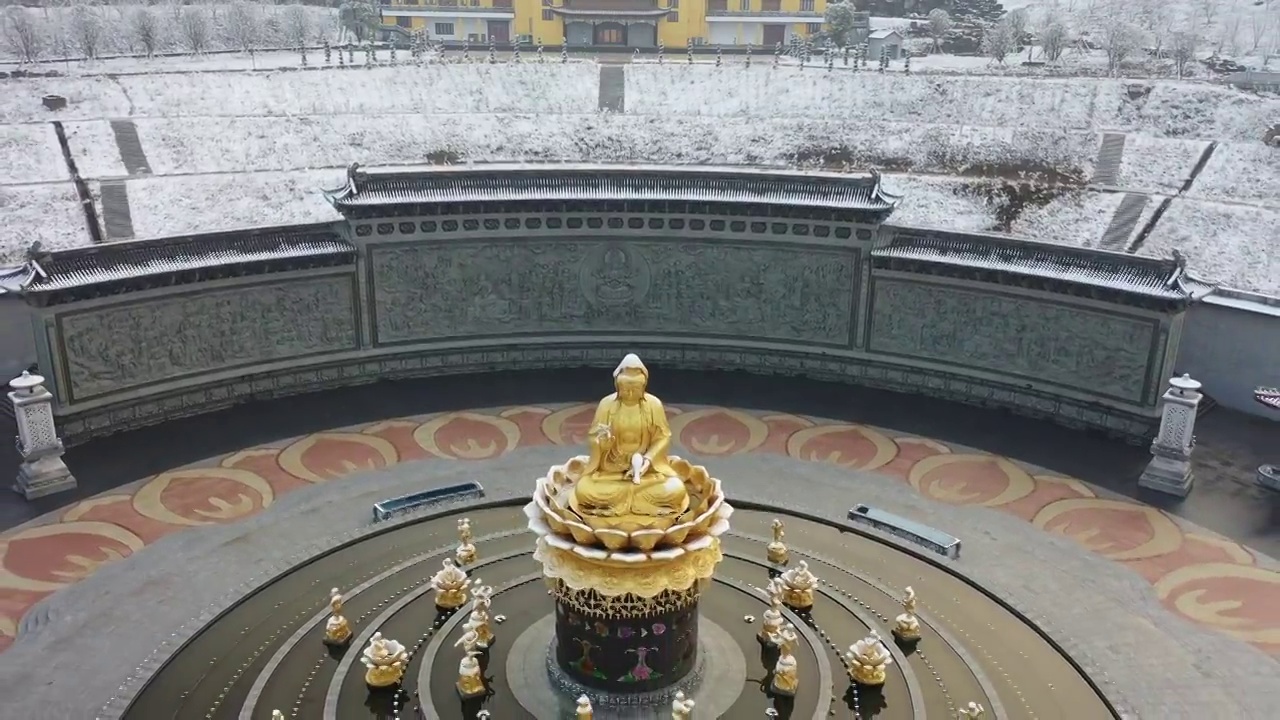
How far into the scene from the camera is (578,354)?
101 ft

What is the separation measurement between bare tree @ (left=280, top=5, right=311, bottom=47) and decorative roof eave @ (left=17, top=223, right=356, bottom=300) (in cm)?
6460

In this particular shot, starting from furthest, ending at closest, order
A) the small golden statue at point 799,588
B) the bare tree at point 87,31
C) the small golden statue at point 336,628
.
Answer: the bare tree at point 87,31
the small golden statue at point 799,588
the small golden statue at point 336,628

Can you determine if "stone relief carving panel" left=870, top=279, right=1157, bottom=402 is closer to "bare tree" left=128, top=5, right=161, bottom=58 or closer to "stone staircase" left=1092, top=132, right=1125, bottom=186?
"stone staircase" left=1092, top=132, right=1125, bottom=186

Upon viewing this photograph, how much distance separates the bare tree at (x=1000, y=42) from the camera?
75.7 metres

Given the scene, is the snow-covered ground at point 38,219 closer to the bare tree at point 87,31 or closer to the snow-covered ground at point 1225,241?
the bare tree at point 87,31

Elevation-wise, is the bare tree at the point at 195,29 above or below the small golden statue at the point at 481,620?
above

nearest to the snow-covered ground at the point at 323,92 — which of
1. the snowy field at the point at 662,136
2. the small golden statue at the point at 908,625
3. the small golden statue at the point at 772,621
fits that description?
the snowy field at the point at 662,136

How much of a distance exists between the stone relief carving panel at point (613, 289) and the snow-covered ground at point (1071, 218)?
1830cm

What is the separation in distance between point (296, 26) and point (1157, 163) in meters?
72.7

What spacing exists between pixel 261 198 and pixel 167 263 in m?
21.0

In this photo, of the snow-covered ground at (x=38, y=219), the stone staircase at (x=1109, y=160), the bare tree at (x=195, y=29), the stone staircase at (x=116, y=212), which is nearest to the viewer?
the snow-covered ground at (x=38, y=219)

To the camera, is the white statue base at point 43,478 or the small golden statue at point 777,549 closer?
the small golden statue at point 777,549

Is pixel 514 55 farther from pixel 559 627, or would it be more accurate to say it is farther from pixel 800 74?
pixel 559 627

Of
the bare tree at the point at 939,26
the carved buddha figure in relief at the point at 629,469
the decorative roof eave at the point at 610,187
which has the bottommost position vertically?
the carved buddha figure in relief at the point at 629,469
